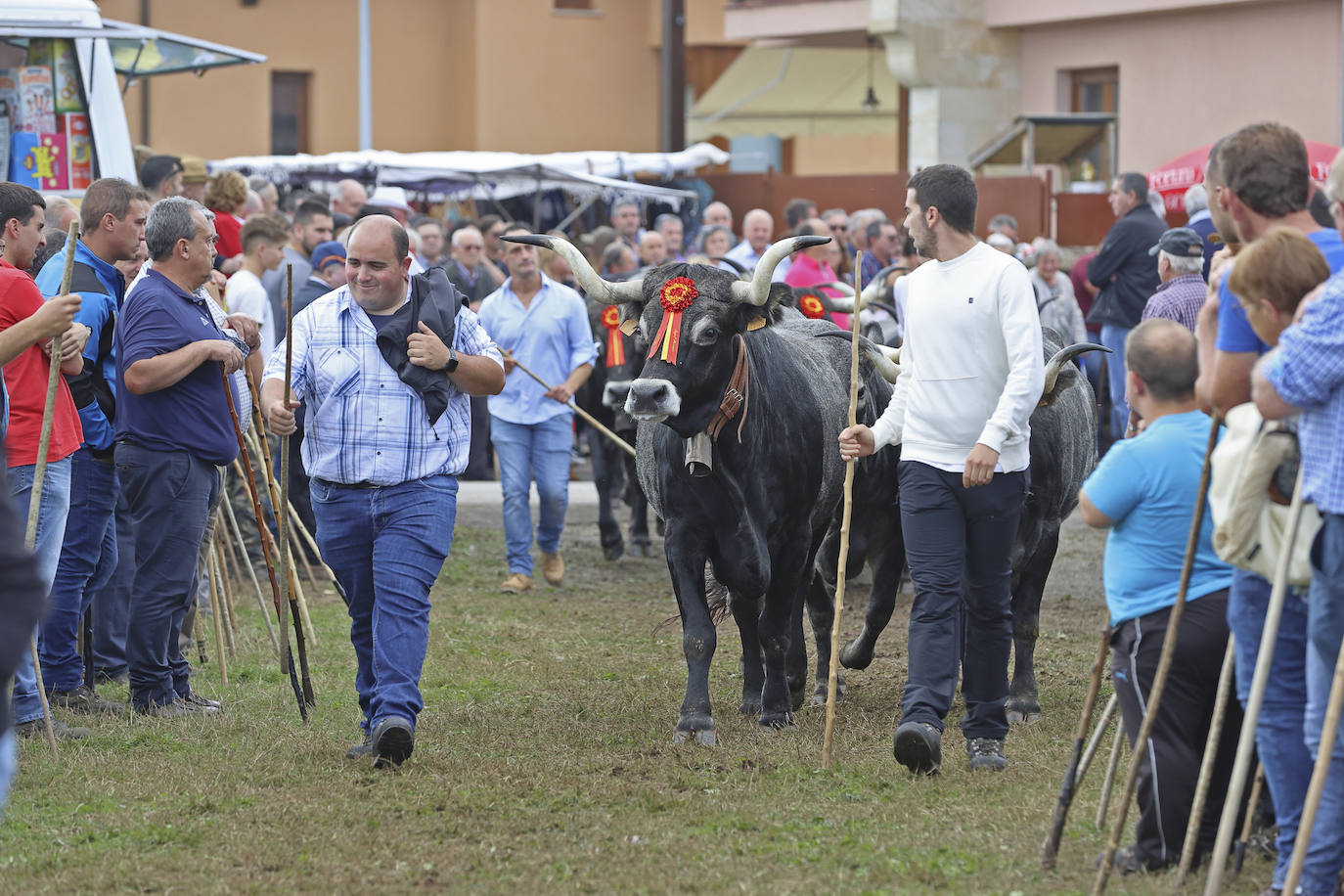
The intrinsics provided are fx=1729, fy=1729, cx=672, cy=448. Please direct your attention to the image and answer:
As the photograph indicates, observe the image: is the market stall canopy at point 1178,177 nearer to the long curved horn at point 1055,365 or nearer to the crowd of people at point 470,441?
the crowd of people at point 470,441

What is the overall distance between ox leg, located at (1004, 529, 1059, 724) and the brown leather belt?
157 centimetres

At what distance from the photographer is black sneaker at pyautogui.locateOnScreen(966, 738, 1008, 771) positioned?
642 cm

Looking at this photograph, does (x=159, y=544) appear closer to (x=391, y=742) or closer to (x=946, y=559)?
(x=391, y=742)

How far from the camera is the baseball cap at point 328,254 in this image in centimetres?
1104

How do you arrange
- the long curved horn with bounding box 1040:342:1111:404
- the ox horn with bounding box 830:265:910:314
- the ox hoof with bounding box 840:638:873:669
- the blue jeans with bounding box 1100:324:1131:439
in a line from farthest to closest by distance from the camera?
1. the blue jeans with bounding box 1100:324:1131:439
2. the ox horn with bounding box 830:265:910:314
3. the ox hoof with bounding box 840:638:873:669
4. the long curved horn with bounding box 1040:342:1111:404

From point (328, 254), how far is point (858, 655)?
4845 millimetres

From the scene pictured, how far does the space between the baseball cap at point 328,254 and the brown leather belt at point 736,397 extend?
14.3 ft

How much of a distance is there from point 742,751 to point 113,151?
23.1 ft

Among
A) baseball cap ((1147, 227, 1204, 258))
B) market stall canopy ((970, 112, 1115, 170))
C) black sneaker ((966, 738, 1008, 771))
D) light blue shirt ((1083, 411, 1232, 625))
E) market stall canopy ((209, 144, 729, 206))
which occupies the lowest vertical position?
black sneaker ((966, 738, 1008, 771))

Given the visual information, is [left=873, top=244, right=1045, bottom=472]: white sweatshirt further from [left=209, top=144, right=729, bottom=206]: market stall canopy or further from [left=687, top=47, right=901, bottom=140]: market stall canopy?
[left=687, top=47, right=901, bottom=140]: market stall canopy

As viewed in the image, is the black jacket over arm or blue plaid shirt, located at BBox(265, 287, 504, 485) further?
the black jacket over arm

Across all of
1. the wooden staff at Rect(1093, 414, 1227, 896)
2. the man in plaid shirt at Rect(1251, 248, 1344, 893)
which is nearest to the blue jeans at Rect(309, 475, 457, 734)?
the wooden staff at Rect(1093, 414, 1227, 896)

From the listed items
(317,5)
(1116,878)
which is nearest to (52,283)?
(1116,878)

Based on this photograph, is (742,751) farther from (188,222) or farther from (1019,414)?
(188,222)
